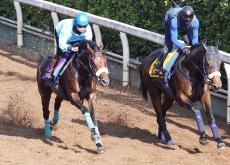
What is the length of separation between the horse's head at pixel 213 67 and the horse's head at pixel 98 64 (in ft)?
4.30

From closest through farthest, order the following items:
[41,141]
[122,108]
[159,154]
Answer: [159,154], [41,141], [122,108]

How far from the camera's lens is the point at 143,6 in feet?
40.4

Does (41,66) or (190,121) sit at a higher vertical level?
(41,66)

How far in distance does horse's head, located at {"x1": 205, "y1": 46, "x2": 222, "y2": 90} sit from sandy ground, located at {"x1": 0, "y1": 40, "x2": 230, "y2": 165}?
1.00 m

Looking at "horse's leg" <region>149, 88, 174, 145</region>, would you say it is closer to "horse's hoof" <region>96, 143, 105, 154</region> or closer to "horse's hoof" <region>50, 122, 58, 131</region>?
"horse's hoof" <region>96, 143, 105, 154</region>

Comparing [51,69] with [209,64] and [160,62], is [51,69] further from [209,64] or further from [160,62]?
[209,64]

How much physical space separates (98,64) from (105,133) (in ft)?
6.02

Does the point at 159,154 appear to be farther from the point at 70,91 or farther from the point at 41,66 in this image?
the point at 41,66

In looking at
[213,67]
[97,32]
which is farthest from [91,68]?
[97,32]

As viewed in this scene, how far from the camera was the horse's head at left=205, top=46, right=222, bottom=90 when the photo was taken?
8.16 metres

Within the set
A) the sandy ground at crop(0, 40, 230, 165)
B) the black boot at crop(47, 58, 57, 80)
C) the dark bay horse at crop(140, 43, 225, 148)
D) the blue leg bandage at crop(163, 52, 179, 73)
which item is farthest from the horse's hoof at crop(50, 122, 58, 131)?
the blue leg bandage at crop(163, 52, 179, 73)

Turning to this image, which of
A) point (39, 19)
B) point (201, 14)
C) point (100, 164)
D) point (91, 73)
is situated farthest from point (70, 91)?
point (39, 19)

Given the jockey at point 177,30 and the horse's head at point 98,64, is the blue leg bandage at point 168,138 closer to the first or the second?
the jockey at point 177,30

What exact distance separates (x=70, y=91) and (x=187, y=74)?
1.62m
